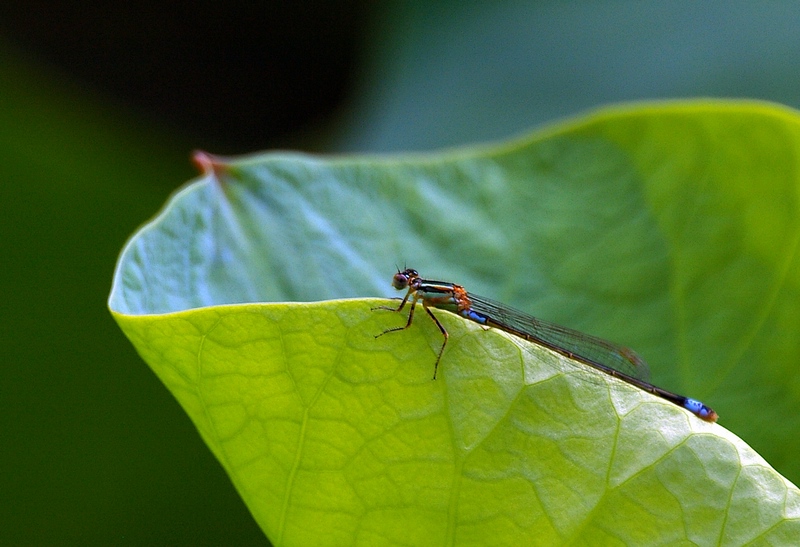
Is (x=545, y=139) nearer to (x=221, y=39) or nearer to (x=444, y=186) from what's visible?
(x=444, y=186)

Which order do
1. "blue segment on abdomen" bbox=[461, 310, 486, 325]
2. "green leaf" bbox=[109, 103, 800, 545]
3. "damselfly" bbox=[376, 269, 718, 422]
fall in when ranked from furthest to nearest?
"blue segment on abdomen" bbox=[461, 310, 486, 325] < "damselfly" bbox=[376, 269, 718, 422] < "green leaf" bbox=[109, 103, 800, 545]

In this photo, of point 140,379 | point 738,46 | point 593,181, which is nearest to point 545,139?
point 593,181

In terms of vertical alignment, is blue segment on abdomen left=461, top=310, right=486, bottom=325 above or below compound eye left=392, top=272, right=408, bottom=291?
below

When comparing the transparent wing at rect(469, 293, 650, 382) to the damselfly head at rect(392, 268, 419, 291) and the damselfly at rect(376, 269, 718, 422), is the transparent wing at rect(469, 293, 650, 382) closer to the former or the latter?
the damselfly at rect(376, 269, 718, 422)

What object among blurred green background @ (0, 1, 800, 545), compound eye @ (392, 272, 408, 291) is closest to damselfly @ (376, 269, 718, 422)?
compound eye @ (392, 272, 408, 291)

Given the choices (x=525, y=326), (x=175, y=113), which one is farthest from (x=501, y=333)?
(x=175, y=113)

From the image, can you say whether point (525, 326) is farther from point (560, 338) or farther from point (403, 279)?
point (403, 279)

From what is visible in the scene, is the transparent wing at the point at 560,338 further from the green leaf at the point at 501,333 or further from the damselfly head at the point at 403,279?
the damselfly head at the point at 403,279
